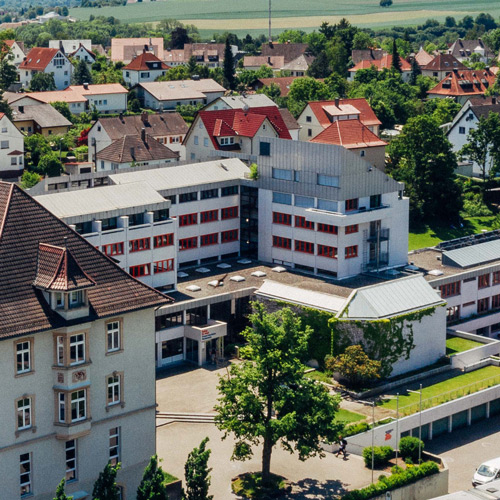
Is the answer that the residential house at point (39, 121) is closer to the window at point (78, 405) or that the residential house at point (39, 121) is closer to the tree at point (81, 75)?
the tree at point (81, 75)

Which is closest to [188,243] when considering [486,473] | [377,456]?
[377,456]

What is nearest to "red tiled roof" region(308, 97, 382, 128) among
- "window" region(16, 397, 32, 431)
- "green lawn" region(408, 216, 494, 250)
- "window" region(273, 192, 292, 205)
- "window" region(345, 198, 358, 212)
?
"green lawn" region(408, 216, 494, 250)

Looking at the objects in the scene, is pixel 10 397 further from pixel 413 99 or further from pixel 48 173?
pixel 413 99

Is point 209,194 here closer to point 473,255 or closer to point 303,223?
point 303,223

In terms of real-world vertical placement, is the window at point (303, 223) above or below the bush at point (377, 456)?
above

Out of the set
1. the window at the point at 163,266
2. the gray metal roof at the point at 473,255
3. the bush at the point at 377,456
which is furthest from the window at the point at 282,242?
the bush at the point at 377,456
